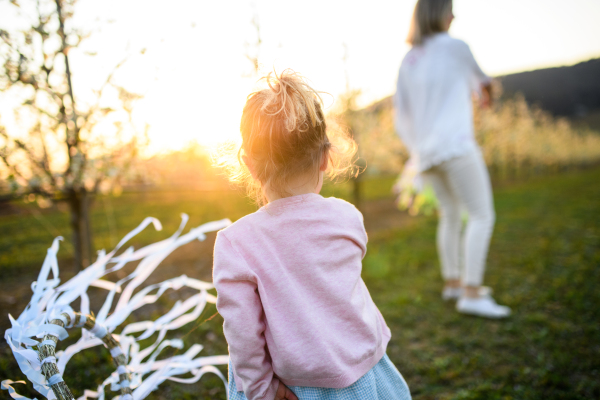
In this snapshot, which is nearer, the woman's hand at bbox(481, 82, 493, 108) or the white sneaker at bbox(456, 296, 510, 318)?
the woman's hand at bbox(481, 82, 493, 108)

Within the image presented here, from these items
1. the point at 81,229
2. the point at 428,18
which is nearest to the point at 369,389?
the point at 428,18

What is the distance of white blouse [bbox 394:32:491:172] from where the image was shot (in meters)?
2.18

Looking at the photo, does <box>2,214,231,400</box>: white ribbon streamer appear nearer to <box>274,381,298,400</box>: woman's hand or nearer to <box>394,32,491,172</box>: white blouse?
<box>274,381,298,400</box>: woman's hand

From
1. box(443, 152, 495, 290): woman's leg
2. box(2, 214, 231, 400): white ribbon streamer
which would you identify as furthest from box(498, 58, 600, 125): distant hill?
box(2, 214, 231, 400): white ribbon streamer

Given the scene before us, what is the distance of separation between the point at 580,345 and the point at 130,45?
128 inches

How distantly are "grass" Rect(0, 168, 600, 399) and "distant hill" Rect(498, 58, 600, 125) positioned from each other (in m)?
37.6

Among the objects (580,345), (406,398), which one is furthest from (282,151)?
(580,345)

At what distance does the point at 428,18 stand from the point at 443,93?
0.50m

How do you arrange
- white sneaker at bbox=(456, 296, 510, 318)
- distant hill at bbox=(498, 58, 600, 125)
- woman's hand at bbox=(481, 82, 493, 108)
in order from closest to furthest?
woman's hand at bbox=(481, 82, 493, 108), white sneaker at bbox=(456, 296, 510, 318), distant hill at bbox=(498, 58, 600, 125)

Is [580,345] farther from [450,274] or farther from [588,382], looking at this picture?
[450,274]

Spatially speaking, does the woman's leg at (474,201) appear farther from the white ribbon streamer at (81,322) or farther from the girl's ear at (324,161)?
the white ribbon streamer at (81,322)

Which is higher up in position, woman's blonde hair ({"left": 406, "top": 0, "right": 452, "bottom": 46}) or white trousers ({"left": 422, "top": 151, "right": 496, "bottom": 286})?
woman's blonde hair ({"left": 406, "top": 0, "right": 452, "bottom": 46})

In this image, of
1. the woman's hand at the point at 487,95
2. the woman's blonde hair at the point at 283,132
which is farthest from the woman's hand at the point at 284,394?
the woman's hand at the point at 487,95

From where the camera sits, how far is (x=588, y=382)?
1.68 metres
